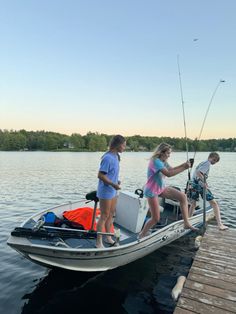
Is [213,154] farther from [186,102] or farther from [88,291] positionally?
[88,291]

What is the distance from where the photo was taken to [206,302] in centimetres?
361

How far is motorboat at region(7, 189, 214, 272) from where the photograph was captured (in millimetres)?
4777

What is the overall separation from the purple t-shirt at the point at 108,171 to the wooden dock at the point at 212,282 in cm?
182

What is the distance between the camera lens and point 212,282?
13.6 ft

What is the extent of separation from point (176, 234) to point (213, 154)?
2165 millimetres

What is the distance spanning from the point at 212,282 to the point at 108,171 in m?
2.32

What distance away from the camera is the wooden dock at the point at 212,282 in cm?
350

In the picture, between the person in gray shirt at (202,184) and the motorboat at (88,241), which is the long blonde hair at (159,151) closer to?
the motorboat at (88,241)

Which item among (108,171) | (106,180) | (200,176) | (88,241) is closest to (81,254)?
(88,241)

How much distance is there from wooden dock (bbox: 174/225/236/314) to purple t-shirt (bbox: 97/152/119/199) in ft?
5.99

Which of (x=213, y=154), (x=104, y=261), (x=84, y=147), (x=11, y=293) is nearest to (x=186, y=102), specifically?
(x=213, y=154)

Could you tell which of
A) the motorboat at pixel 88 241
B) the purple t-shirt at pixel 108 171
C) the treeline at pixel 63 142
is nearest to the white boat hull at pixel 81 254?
the motorboat at pixel 88 241

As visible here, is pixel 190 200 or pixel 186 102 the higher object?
pixel 186 102

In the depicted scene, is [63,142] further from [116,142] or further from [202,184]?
[116,142]
